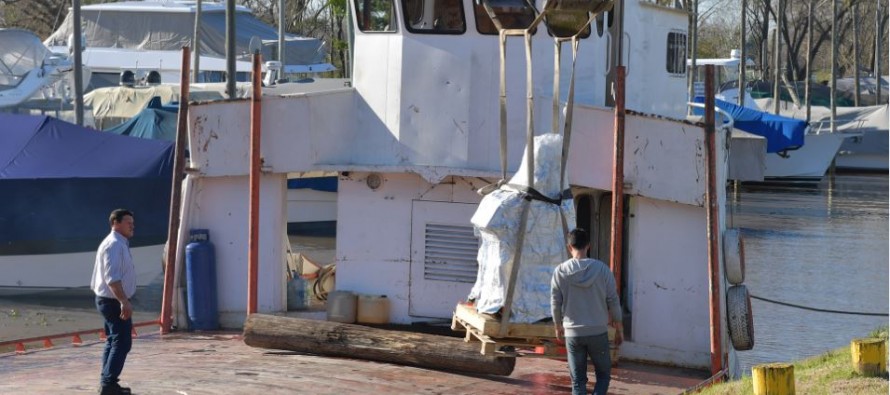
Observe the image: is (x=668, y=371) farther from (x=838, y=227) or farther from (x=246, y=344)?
(x=838, y=227)

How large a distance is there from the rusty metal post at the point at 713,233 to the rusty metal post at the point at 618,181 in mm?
726

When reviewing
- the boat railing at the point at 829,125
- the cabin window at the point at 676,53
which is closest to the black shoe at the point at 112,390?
the cabin window at the point at 676,53

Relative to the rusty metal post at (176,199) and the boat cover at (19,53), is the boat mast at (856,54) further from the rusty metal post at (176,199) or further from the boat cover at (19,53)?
the rusty metal post at (176,199)

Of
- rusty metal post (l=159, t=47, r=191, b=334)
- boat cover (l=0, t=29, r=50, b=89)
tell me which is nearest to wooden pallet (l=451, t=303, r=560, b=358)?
rusty metal post (l=159, t=47, r=191, b=334)

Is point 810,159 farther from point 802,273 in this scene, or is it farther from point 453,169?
→ point 453,169

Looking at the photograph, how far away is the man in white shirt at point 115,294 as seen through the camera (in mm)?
9766

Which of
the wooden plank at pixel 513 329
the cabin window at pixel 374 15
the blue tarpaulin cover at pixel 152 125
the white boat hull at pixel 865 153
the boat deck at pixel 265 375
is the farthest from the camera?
the white boat hull at pixel 865 153

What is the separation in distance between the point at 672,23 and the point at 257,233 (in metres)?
4.93

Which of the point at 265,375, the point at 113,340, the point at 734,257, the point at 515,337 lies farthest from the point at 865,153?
the point at 113,340

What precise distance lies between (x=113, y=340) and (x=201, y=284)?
3079 millimetres

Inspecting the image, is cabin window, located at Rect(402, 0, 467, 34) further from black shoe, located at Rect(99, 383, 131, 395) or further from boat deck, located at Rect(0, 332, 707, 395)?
black shoe, located at Rect(99, 383, 131, 395)

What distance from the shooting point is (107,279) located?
9.77 metres

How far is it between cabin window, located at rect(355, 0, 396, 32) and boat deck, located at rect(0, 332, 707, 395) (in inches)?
128

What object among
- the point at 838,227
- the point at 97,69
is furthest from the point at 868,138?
the point at 97,69
